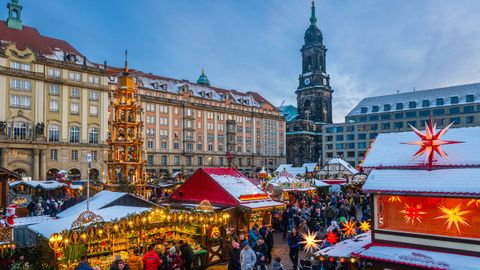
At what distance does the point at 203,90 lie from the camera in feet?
268

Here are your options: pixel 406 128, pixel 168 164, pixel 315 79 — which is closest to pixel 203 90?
pixel 168 164

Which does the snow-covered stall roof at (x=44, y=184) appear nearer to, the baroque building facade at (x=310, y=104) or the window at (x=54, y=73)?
the window at (x=54, y=73)

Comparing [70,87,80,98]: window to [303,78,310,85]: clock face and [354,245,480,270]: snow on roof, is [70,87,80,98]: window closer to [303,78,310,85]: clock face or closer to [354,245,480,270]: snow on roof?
[354,245,480,270]: snow on roof

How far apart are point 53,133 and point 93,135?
5796 mm

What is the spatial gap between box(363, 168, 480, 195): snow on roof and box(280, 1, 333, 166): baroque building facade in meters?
96.4

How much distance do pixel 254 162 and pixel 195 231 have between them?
74.5m

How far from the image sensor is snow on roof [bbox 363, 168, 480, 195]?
9.60 m

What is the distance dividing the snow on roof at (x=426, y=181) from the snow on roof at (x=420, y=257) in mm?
1614

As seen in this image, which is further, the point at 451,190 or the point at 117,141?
the point at 117,141

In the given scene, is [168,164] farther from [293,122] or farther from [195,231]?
[195,231]

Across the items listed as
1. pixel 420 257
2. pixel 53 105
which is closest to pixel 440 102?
pixel 53 105

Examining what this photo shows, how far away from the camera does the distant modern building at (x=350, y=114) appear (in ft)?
263

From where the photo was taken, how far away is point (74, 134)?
55406mm

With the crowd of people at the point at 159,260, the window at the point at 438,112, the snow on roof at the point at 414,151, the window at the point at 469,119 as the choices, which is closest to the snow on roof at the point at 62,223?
the crowd of people at the point at 159,260
